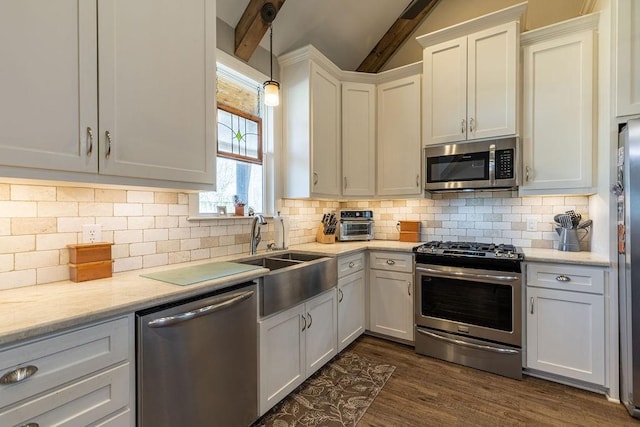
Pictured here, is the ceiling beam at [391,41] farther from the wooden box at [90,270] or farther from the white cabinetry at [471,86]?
the wooden box at [90,270]

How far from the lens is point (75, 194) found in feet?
5.27

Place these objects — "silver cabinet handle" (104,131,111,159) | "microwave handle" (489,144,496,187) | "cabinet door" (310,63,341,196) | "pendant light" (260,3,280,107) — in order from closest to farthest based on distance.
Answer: "silver cabinet handle" (104,131,111,159), "pendant light" (260,3,280,107), "microwave handle" (489,144,496,187), "cabinet door" (310,63,341,196)

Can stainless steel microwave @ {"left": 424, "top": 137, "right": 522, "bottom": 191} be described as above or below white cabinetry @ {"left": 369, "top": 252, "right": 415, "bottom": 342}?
above

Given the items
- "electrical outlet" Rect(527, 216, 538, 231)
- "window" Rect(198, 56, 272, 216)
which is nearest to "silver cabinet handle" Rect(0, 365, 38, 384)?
"window" Rect(198, 56, 272, 216)

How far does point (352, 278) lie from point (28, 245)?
218 centimetres

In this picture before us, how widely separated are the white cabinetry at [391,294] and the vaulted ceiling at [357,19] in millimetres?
2251

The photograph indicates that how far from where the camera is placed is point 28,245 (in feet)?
4.77

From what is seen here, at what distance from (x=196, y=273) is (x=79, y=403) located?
734 mm

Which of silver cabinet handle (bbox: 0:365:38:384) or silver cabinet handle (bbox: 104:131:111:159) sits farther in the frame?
silver cabinet handle (bbox: 104:131:111:159)

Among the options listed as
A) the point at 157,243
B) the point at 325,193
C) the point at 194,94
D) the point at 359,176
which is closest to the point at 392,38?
the point at 359,176

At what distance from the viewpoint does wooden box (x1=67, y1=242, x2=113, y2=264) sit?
1527mm

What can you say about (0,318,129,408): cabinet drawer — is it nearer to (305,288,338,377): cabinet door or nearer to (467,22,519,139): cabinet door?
(305,288,338,377): cabinet door

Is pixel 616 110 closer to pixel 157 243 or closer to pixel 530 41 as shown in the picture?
pixel 530 41

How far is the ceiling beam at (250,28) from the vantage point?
2.38 metres
